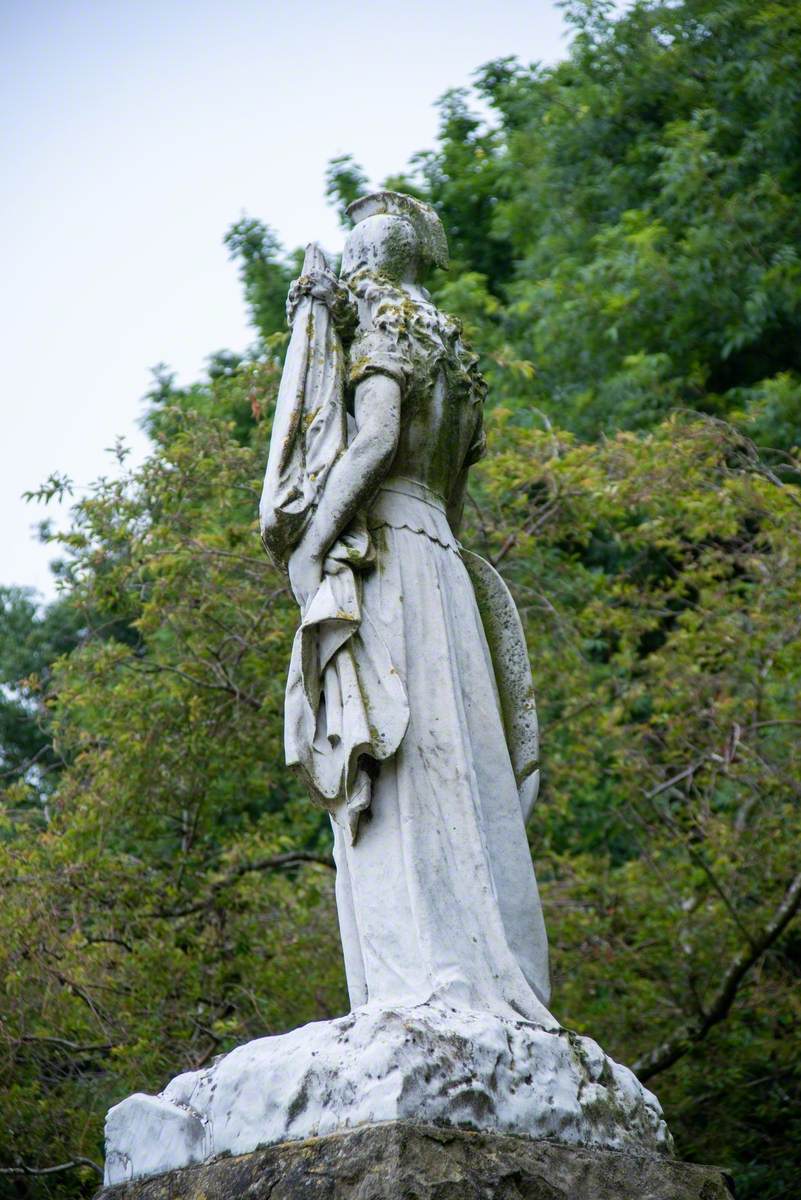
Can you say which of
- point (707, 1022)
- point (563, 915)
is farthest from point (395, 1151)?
point (563, 915)

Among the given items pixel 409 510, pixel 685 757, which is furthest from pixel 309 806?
pixel 409 510

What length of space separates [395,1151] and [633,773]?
7881 mm

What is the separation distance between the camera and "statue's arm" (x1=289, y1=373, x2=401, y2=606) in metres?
5.80

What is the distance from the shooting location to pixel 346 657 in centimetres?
566

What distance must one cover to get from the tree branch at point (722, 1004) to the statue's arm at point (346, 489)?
569 centimetres

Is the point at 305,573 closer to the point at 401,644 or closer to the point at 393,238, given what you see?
the point at 401,644

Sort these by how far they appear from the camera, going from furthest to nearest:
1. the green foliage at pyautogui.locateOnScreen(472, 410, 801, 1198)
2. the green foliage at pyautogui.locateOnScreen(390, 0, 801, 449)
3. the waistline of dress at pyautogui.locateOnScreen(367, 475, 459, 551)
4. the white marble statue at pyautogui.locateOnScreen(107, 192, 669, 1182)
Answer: the green foliage at pyautogui.locateOnScreen(390, 0, 801, 449), the green foliage at pyautogui.locateOnScreen(472, 410, 801, 1198), the waistline of dress at pyautogui.locateOnScreen(367, 475, 459, 551), the white marble statue at pyautogui.locateOnScreen(107, 192, 669, 1182)

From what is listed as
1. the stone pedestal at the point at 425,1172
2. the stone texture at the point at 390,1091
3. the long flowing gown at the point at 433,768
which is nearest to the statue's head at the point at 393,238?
the long flowing gown at the point at 433,768

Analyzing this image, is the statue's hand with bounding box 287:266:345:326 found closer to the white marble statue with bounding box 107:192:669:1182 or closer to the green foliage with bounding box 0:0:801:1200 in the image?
the white marble statue with bounding box 107:192:669:1182

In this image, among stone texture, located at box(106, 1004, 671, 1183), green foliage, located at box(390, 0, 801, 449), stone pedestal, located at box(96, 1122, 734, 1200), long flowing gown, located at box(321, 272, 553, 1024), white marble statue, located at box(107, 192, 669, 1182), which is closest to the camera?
stone pedestal, located at box(96, 1122, 734, 1200)

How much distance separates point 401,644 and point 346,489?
21.6 inches

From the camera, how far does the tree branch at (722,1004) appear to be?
10.6 m

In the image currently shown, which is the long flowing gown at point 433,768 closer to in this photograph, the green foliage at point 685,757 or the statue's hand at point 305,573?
the statue's hand at point 305,573

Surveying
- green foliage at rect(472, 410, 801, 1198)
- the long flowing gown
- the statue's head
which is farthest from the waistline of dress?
green foliage at rect(472, 410, 801, 1198)
